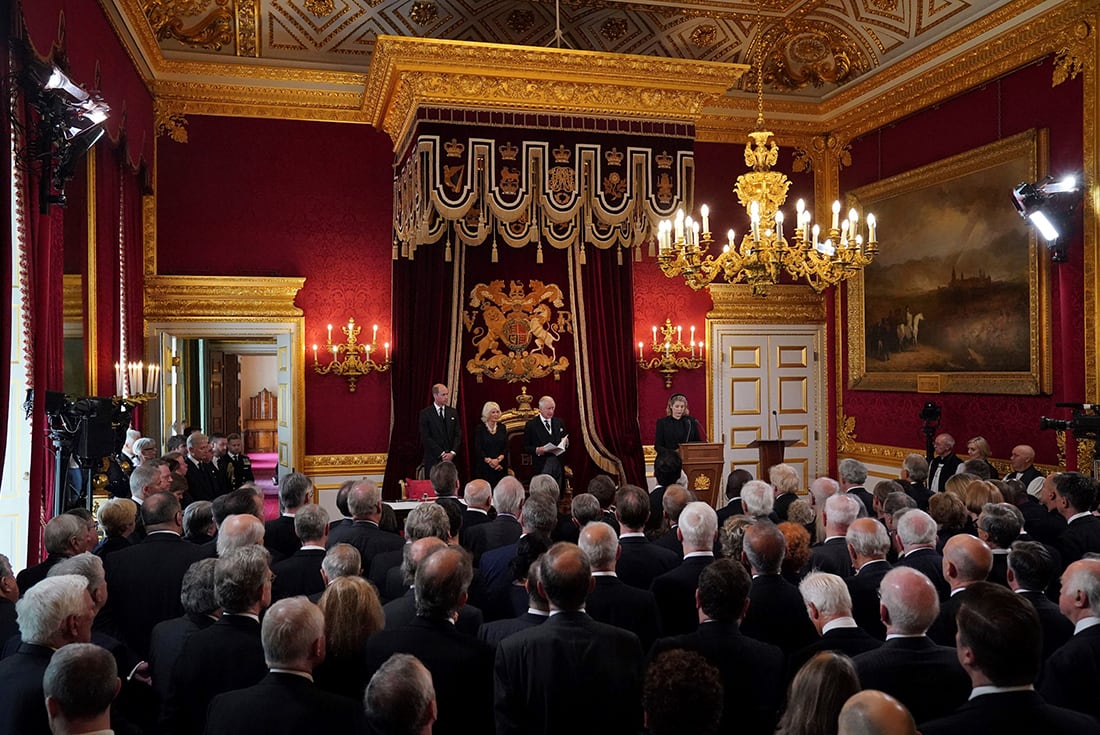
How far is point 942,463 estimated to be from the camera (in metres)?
9.38

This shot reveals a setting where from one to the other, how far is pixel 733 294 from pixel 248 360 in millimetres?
14173

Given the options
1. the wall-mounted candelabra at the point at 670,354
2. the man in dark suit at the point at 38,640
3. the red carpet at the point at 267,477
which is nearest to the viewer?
the man in dark suit at the point at 38,640

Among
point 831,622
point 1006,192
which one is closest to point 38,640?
point 831,622

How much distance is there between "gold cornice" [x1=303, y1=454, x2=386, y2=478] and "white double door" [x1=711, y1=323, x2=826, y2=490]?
4.55 meters

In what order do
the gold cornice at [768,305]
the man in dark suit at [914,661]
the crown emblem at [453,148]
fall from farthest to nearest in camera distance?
the gold cornice at [768,305]
the crown emblem at [453,148]
the man in dark suit at [914,661]

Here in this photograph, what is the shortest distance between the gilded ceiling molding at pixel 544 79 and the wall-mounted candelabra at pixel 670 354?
3.46 meters

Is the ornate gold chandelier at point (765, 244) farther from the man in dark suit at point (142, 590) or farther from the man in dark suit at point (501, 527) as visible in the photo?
the man in dark suit at point (142, 590)

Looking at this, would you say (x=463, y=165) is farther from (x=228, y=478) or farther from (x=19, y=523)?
(x=19, y=523)

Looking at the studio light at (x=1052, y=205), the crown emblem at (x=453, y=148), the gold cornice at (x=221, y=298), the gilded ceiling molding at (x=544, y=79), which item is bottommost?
the gold cornice at (x=221, y=298)

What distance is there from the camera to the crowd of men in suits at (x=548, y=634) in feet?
8.31

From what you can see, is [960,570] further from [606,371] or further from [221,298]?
[221,298]

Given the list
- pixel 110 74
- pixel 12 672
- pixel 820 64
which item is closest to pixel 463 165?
pixel 110 74

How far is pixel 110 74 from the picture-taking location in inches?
326

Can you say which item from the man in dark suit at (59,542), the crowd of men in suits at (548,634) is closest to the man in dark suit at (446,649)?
the crowd of men in suits at (548,634)
